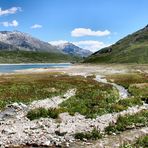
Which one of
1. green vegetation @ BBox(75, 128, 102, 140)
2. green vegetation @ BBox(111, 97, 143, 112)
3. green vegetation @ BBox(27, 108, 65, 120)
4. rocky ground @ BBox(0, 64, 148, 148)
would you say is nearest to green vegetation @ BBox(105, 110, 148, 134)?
rocky ground @ BBox(0, 64, 148, 148)

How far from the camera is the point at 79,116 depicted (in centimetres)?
3675

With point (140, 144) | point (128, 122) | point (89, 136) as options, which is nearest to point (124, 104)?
point (128, 122)

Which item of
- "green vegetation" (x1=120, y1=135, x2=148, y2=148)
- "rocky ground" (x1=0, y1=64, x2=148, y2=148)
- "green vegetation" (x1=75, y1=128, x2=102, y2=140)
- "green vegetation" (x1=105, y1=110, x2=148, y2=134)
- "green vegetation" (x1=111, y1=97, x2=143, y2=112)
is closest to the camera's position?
"green vegetation" (x1=120, y1=135, x2=148, y2=148)

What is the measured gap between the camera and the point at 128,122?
109 feet

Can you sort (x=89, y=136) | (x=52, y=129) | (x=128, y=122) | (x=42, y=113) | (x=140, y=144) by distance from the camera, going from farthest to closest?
(x=42, y=113) → (x=128, y=122) → (x=52, y=129) → (x=89, y=136) → (x=140, y=144)

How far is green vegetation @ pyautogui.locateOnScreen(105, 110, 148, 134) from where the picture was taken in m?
30.8

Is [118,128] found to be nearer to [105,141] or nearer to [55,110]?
[105,141]

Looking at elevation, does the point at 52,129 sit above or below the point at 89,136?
above

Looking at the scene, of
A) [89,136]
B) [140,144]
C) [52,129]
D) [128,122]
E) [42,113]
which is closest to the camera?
[140,144]

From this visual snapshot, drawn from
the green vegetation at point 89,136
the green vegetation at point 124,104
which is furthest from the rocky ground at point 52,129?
the green vegetation at point 124,104

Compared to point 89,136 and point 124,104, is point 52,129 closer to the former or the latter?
point 89,136

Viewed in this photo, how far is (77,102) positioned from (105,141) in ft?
56.2

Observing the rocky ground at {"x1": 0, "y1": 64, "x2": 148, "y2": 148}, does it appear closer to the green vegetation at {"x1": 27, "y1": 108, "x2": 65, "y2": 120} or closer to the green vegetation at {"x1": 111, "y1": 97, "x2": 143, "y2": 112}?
the green vegetation at {"x1": 27, "y1": 108, "x2": 65, "y2": 120}

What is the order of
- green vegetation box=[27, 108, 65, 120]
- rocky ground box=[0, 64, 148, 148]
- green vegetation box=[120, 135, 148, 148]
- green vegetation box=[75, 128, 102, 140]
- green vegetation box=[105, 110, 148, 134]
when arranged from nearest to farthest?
green vegetation box=[120, 135, 148, 148] → rocky ground box=[0, 64, 148, 148] → green vegetation box=[75, 128, 102, 140] → green vegetation box=[105, 110, 148, 134] → green vegetation box=[27, 108, 65, 120]
